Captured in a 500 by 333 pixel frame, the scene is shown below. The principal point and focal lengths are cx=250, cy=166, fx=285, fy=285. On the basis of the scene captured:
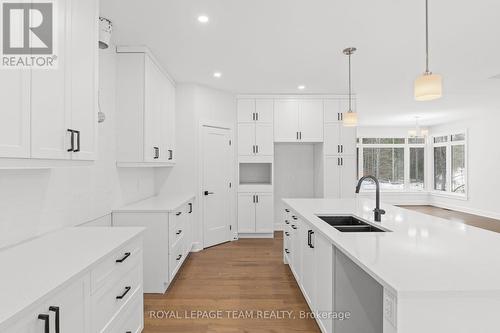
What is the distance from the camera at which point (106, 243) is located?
1749 mm

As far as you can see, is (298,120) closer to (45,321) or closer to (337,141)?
(337,141)

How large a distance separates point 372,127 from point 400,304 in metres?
9.59

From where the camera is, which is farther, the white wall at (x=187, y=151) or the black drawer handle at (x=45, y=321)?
the white wall at (x=187, y=151)

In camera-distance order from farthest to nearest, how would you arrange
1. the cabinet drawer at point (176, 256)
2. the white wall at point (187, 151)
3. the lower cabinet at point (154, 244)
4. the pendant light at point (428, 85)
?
1. the white wall at point (187, 151)
2. the cabinet drawer at point (176, 256)
3. the lower cabinet at point (154, 244)
4. the pendant light at point (428, 85)

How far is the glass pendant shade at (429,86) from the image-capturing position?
1992mm

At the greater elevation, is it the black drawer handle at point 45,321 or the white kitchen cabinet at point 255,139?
the white kitchen cabinet at point 255,139

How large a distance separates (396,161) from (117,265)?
10.0 metres

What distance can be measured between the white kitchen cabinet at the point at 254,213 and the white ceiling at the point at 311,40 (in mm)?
1933

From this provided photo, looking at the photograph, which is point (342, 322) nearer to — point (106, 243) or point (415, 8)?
point (106, 243)

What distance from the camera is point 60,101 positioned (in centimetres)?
157

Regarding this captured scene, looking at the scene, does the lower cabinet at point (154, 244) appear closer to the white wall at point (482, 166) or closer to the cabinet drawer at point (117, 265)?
the cabinet drawer at point (117, 265)

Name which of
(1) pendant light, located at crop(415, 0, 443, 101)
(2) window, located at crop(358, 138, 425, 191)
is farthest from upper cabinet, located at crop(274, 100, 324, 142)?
(2) window, located at crop(358, 138, 425, 191)

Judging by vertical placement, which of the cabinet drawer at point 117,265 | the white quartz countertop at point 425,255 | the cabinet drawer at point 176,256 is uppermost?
the white quartz countertop at point 425,255

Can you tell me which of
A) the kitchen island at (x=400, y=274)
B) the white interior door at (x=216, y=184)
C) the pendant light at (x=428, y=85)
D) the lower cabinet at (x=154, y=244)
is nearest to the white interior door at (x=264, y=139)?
the white interior door at (x=216, y=184)
